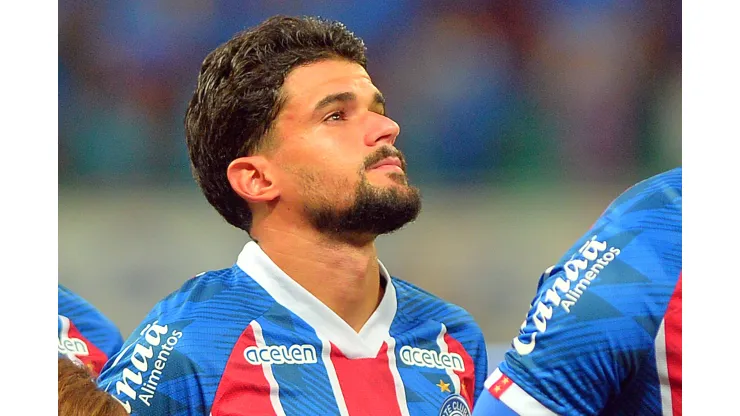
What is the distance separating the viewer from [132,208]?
141 centimetres

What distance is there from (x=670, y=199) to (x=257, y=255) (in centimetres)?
66

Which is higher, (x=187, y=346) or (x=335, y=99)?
(x=335, y=99)

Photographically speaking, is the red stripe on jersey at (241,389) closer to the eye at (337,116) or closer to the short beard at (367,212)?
the short beard at (367,212)

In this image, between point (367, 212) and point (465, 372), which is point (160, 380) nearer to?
point (367, 212)

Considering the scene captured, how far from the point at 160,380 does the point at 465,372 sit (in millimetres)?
513

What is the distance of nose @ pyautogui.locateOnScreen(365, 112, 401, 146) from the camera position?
135 cm

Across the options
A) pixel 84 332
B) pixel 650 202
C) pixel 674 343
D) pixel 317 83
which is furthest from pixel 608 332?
pixel 84 332

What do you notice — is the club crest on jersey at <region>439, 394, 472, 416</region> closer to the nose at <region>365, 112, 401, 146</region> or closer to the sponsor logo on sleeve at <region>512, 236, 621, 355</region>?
the sponsor logo on sleeve at <region>512, 236, 621, 355</region>

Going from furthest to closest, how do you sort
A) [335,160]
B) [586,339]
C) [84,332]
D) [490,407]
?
1. [84,332]
2. [335,160]
3. [490,407]
4. [586,339]

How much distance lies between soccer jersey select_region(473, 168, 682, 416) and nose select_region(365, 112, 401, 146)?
0.35 m

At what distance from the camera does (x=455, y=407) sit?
1.39 meters

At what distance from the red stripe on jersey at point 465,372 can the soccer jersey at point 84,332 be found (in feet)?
1.89

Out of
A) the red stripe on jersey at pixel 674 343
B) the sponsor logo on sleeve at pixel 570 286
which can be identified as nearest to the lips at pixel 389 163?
the sponsor logo on sleeve at pixel 570 286
